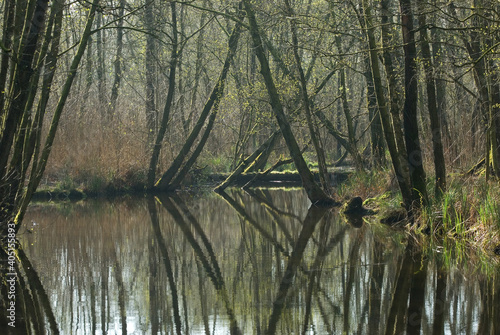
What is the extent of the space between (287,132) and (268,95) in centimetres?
285

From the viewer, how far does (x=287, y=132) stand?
18.3 m

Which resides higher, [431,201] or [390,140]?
[390,140]

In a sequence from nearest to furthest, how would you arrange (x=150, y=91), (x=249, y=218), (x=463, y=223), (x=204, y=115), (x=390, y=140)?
(x=463, y=223) → (x=390, y=140) → (x=249, y=218) → (x=204, y=115) → (x=150, y=91)

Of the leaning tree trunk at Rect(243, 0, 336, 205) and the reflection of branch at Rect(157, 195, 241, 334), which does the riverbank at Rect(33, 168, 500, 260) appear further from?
the reflection of branch at Rect(157, 195, 241, 334)

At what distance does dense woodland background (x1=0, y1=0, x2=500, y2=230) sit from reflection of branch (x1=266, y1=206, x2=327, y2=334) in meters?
2.04

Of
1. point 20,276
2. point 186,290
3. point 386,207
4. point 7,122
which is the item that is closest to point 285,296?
point 186,290

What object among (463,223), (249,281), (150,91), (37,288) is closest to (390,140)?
A: (463,223)

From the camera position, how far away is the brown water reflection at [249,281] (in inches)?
248

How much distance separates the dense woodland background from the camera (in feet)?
34.3

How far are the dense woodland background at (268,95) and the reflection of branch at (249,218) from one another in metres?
1.98

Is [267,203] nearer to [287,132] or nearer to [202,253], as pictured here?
[287,132]

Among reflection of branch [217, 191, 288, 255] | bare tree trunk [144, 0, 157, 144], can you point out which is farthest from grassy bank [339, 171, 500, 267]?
bare tree trunk [144, 0, 157, 144]

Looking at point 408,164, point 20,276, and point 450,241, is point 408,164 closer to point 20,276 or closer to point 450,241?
point 450,241

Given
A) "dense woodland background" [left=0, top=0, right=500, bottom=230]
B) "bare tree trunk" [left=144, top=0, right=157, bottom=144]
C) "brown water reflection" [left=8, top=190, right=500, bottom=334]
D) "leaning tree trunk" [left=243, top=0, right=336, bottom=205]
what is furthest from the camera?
"bare tree trunk" [left=144, top=0, right=157, bottom=144]
